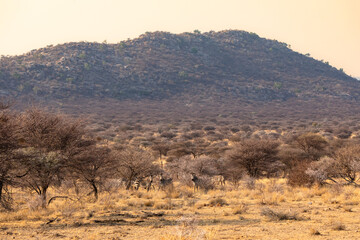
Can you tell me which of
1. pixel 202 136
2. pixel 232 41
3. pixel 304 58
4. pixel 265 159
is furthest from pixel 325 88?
pixel 265 159

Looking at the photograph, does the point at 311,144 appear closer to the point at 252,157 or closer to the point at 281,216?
the point at 252,157

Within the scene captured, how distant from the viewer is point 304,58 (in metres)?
160

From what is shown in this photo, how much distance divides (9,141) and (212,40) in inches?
6184

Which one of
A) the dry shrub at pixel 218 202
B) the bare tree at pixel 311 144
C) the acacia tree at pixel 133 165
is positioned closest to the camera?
the dry shrub at pixel 218 202

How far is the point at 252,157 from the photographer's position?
25172 mm

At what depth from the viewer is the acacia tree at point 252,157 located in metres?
25.3

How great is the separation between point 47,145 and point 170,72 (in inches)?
4312

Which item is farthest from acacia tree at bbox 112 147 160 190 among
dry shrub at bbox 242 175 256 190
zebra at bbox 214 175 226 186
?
dry shrub at bbox 242 175 256 190

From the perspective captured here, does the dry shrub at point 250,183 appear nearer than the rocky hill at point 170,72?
Yes

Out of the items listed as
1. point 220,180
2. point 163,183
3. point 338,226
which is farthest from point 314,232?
point 220,180

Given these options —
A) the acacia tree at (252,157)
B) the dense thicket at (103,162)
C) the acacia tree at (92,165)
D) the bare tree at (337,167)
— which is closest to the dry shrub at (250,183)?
the dense thicket at (103,162)

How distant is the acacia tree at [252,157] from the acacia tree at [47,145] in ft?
41.5

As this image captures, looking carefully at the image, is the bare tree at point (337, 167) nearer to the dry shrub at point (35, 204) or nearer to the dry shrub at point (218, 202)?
the dry shrub at point (218, 202)

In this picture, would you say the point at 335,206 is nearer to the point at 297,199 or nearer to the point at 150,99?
the point at 297,199
